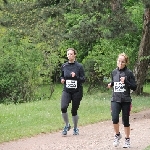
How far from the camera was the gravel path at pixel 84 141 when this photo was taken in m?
→ 9.82

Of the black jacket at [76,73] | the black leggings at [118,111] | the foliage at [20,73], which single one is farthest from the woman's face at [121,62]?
the foliage at [20,73]

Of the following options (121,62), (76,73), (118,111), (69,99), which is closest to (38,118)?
(69,99)

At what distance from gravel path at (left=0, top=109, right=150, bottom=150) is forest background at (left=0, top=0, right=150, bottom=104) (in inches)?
343

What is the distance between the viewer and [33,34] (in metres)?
32.0

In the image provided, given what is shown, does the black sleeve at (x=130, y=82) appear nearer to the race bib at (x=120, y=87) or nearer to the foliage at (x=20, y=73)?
the race bib at (x=120, y=87)

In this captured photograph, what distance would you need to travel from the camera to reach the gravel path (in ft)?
32.2

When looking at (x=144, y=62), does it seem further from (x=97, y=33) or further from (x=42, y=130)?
(x=42, y=130)

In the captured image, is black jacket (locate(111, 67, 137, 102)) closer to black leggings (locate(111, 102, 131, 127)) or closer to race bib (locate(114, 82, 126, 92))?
race bib (locate(114, 82, 126, 92))

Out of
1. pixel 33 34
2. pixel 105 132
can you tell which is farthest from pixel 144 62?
pixel 105 132

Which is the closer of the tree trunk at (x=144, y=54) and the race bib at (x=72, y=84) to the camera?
the race bib at (x=72, y=84)

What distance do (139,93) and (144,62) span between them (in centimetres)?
241

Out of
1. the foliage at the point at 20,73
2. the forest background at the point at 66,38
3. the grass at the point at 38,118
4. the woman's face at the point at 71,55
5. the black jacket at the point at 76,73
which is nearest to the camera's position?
the woman's face at the point at 71,55

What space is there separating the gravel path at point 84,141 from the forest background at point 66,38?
28.6 ft

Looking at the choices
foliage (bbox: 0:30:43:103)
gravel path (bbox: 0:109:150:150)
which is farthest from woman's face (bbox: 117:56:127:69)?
foliage (bbox: 0:30:43:103)
